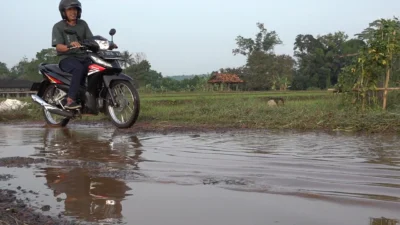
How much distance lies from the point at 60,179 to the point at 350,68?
24.6 feet

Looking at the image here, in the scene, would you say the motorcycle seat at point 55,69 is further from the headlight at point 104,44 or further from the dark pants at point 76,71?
the headlight at point 104,44

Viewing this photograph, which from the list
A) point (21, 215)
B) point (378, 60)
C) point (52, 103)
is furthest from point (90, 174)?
point (378, 60)

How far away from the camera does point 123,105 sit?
6.39 m

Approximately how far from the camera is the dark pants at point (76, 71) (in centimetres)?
635

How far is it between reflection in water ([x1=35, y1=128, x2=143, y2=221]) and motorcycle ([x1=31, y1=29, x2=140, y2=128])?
→ 736mm

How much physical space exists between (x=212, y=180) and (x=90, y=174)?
0.95 meters

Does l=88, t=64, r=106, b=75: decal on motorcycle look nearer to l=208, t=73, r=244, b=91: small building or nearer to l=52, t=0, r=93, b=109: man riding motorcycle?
l=52, t=0, r=93, b=109: man riding motorcycle

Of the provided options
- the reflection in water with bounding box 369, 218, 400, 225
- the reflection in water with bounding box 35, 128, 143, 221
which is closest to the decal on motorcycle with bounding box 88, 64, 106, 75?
the reflection in water with bounding box 35, 128, 143, 221

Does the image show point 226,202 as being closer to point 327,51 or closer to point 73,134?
point 73,134

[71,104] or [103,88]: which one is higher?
[103,88]

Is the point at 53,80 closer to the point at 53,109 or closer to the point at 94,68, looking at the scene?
the point at 53,109

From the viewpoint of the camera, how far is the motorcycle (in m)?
6.22

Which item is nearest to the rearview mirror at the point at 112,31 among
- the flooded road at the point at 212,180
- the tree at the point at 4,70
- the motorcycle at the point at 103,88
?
the motorcycle at the point at 103,88

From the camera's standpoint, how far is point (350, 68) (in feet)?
30.3
